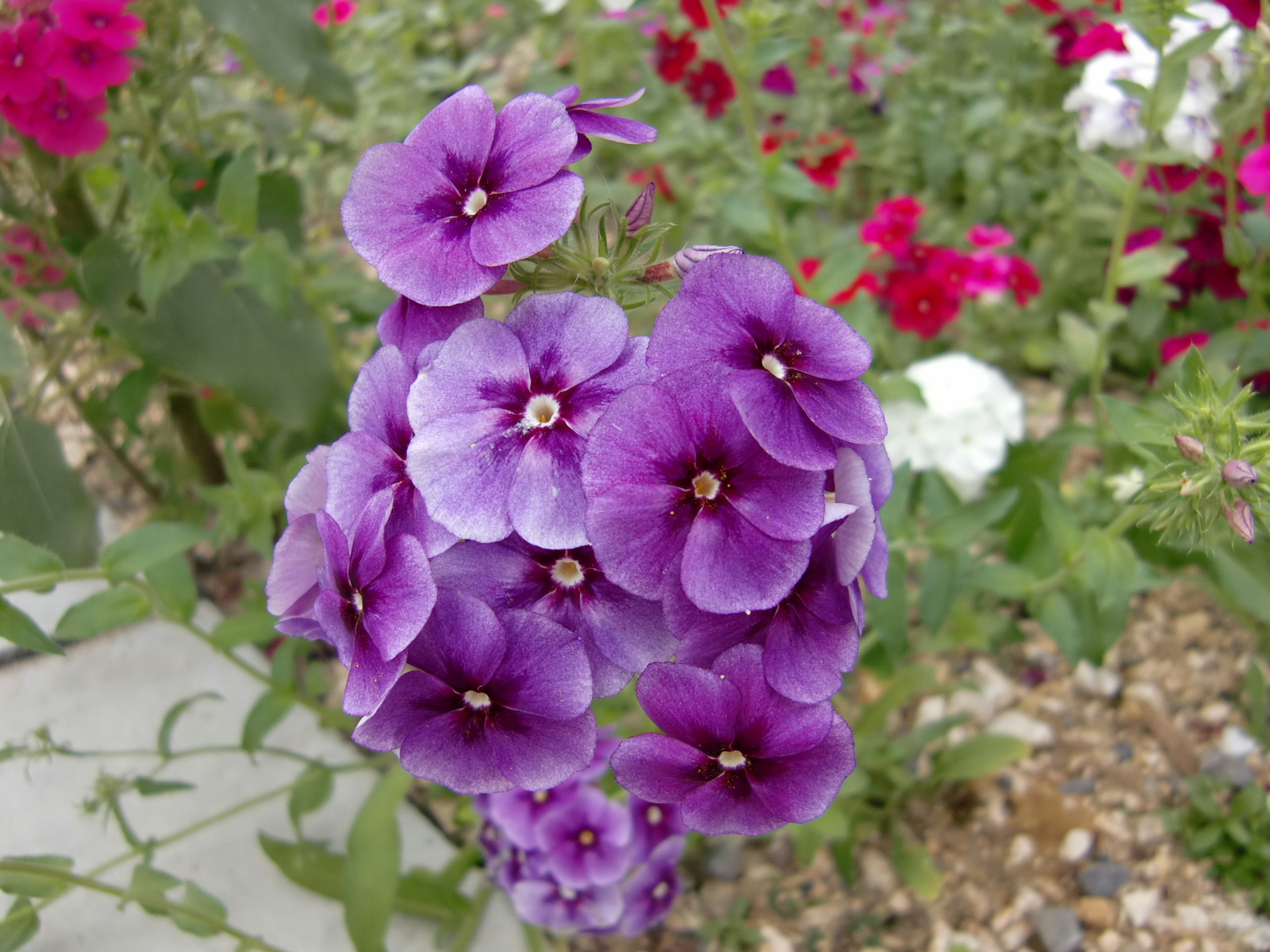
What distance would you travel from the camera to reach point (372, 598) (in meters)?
0.94

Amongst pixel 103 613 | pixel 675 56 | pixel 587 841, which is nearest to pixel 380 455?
pixel 103 613

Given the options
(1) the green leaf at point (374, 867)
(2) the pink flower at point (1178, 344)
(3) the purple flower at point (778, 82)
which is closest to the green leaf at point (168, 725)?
(1) the green leaf at point (374, 867)

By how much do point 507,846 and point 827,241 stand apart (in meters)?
2.07

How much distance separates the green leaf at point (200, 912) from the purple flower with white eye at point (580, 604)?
96cm

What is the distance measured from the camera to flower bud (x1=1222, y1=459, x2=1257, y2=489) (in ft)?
3.51

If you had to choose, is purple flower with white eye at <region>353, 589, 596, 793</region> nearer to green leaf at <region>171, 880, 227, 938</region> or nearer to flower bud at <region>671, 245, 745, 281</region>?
flower bud at <region>671, 245, 745, 281</region>

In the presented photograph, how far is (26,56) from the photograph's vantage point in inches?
62.9

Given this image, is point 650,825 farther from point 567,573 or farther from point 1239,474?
point 1239,474

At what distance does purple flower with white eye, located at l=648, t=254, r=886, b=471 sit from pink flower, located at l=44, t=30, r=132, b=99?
4.35ft

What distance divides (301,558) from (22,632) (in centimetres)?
58

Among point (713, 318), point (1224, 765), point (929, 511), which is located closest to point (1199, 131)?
point (929, 511)

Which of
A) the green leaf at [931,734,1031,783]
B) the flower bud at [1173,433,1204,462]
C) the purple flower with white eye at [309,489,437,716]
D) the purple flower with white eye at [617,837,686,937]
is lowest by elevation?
the green leaf at [931,734,1031,783]

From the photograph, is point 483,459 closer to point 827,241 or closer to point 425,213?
point 425,213

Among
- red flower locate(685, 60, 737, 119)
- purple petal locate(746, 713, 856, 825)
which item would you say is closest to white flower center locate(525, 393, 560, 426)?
purple petal locate(746, 713, 856, 825)
